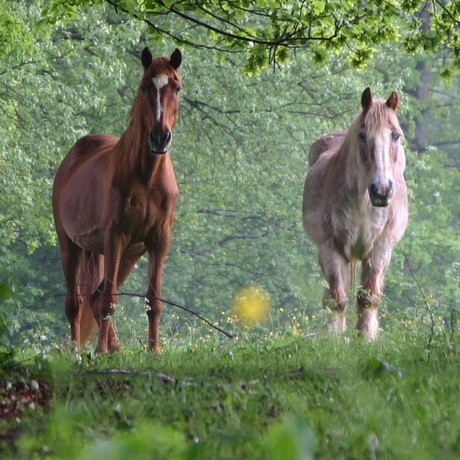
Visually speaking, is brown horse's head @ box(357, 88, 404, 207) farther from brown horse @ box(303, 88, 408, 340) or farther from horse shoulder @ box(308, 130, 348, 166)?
horse shoulder @ box(308, 130, 348, 166)

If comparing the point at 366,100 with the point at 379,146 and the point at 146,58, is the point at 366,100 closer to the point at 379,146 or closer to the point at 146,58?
the point at 379,146

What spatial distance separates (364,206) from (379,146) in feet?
2.39

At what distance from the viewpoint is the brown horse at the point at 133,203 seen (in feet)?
21.6

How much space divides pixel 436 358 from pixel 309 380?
2.82 feet

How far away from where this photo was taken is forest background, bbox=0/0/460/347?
17.0 meters

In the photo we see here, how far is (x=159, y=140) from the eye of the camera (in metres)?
6.46

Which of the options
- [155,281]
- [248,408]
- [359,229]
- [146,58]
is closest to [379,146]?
[359,229]

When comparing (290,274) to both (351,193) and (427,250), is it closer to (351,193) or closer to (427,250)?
(427,250)

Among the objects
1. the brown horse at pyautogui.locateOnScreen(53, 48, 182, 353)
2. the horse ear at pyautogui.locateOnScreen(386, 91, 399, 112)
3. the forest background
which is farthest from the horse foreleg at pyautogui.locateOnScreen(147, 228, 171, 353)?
the forest background

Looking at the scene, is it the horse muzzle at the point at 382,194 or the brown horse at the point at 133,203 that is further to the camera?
the horse muzzle at the point at 382,194

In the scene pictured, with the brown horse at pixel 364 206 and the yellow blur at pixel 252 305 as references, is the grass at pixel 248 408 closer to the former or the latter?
the brown horse at pixel 364 206

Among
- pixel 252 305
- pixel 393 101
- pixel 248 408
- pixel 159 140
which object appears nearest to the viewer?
pixel 248 408

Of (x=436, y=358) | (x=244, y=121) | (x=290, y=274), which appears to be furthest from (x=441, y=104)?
(x=436, y=358)

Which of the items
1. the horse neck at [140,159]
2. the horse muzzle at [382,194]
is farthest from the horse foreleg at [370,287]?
the horse neck at [140,159]
